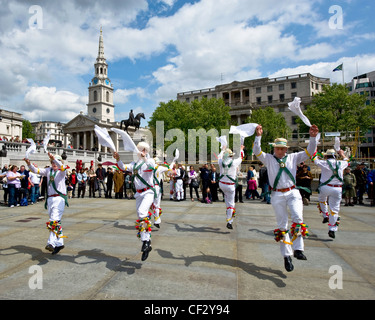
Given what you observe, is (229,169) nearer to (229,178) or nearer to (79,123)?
(229,178)

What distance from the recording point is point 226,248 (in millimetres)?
5875

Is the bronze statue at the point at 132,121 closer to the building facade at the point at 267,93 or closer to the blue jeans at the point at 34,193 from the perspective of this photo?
the blue jeans at the point at 34,193

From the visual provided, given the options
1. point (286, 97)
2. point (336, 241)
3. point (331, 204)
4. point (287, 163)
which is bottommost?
point (336, 241)

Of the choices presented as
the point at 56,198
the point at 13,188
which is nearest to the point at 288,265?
the point at 56,198

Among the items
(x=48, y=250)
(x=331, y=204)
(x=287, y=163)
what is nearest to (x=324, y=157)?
(x=331, y=204)

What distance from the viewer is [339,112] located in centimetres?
4531

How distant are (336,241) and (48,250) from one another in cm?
672

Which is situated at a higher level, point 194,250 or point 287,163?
point 287,163

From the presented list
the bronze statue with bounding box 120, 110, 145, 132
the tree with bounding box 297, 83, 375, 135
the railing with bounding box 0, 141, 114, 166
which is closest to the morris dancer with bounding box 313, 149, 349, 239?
the railing with bounding box 0, 141, 114, 166

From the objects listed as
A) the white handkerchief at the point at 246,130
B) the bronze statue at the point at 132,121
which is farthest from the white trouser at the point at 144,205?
the bronze statue at the point at 132,121

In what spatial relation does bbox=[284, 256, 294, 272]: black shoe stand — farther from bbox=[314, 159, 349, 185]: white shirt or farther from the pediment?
the pediment
